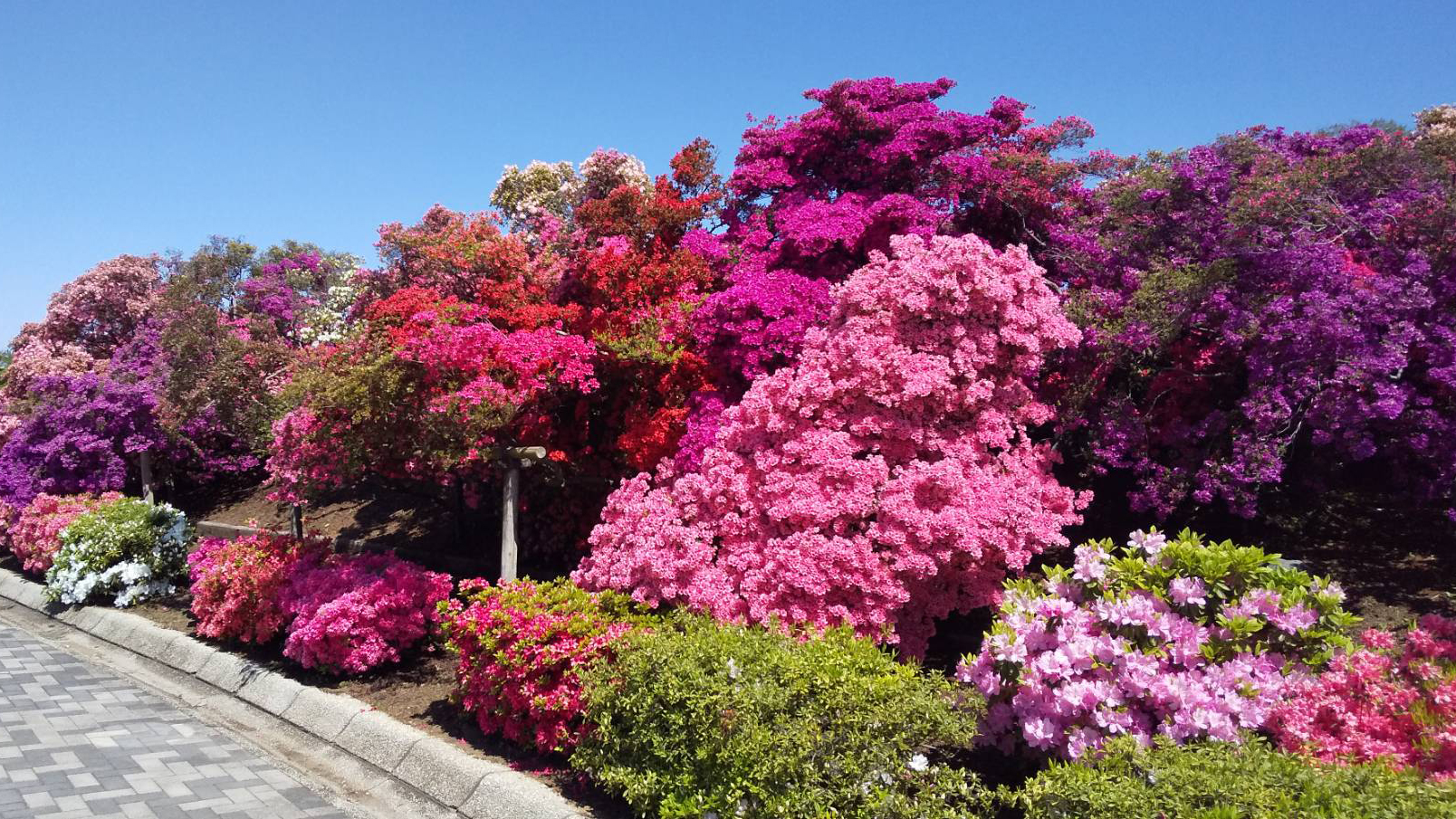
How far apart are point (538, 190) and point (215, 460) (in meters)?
9.06

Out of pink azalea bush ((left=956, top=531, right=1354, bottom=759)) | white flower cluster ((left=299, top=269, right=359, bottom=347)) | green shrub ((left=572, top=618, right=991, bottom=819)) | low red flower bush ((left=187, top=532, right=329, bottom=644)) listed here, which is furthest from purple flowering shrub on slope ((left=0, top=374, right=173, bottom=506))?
pink azalea bush ((left=956, top=531, right=1354, bottom=759))

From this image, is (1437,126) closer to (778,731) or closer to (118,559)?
(778,731)

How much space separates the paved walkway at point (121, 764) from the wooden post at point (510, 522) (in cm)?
→ 229

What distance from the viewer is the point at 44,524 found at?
41.9 feet

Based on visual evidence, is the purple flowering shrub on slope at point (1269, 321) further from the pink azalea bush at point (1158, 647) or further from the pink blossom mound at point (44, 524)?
the pink blossom mound at point (44, 524)

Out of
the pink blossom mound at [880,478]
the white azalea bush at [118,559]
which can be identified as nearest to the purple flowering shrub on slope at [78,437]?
the white azalea bush at [118,559]

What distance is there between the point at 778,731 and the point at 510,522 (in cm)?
426

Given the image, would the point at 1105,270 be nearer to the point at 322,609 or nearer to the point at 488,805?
the point at 488,805

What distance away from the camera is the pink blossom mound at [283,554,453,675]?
293 inches

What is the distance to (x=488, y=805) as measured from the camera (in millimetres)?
5301

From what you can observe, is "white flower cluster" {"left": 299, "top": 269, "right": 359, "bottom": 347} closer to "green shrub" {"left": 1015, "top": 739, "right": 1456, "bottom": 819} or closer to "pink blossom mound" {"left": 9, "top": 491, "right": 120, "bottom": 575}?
"pink blossom mound" {"left": 9, "top": 491, "right": 120, "bottom": 575}

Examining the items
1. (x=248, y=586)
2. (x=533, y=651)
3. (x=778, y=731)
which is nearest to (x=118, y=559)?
(x=248, y=586)

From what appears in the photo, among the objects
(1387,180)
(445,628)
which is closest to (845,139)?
(1387,180)

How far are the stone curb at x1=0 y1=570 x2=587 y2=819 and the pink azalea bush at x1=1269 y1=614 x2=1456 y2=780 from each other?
3.60 meters
